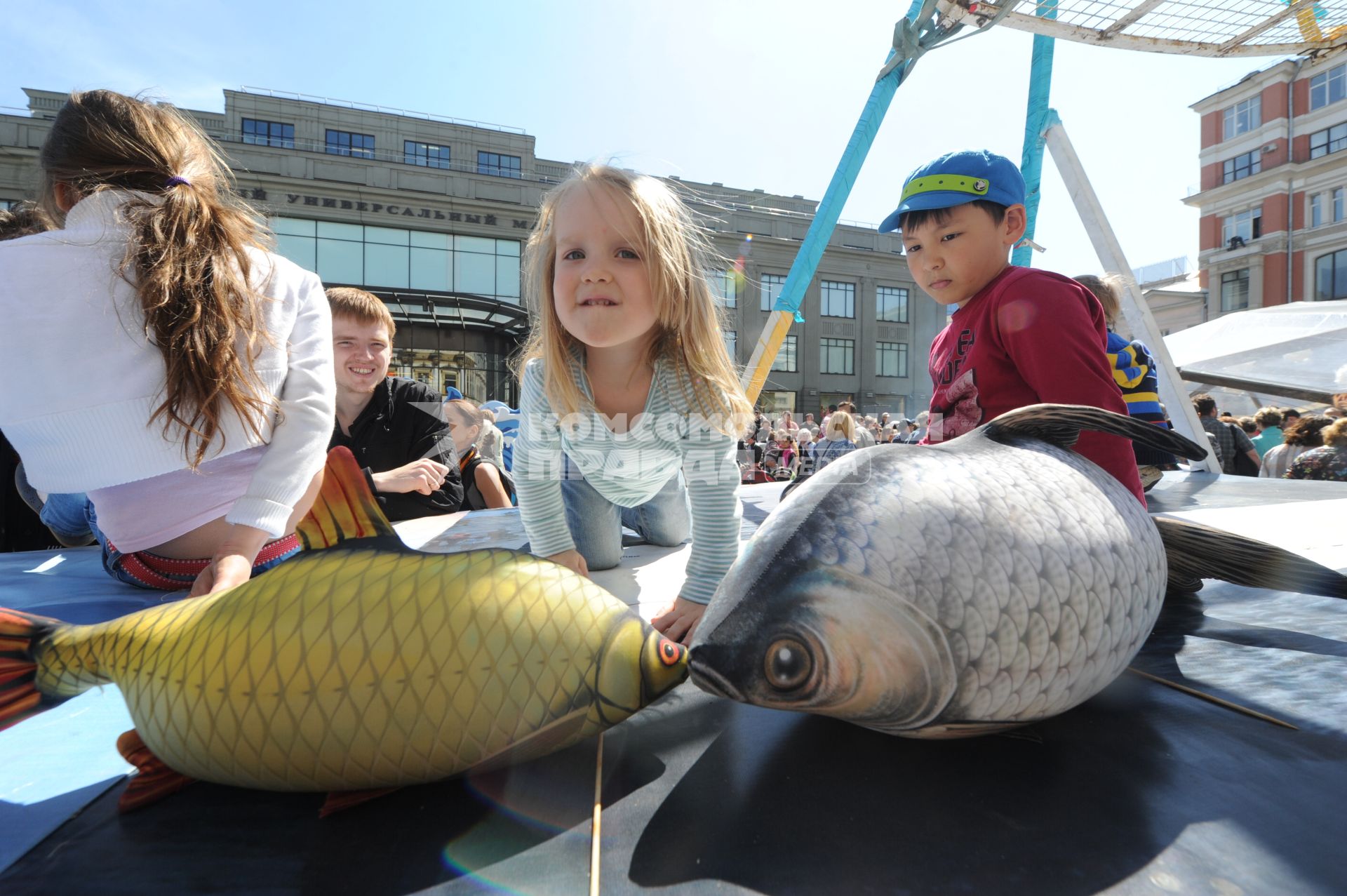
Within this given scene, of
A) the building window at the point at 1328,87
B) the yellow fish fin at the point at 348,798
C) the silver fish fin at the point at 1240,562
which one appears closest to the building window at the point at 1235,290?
the building window at the point at 1328,87

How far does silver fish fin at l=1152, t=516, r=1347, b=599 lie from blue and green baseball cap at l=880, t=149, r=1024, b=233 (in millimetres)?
619

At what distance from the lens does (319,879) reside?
48 cm

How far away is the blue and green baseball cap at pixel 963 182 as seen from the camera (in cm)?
124

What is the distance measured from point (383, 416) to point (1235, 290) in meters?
25.2

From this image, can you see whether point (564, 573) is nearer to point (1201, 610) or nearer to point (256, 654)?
point (256, 654)

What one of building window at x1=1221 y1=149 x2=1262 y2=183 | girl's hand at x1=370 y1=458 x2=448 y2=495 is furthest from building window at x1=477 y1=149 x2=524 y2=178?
building window at x1=1221 y1=149 x2=1262 y2=183

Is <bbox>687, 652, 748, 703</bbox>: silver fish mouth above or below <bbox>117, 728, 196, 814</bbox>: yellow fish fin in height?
above

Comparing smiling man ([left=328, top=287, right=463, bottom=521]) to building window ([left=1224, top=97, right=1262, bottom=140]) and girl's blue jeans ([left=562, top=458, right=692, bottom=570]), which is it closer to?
girl's blue jeans ([left=562, top=458, right=692, bottom=570])

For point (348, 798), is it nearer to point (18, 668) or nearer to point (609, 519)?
→ point (18, 668)

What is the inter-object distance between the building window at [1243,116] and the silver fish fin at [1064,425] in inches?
1031

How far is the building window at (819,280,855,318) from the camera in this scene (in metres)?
20.5

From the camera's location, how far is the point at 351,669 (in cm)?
55

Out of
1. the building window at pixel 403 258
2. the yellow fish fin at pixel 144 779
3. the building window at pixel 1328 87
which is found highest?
the building window at pixel 1328 87

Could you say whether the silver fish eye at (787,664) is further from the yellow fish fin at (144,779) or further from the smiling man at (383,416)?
the smiling man at (383,416)
